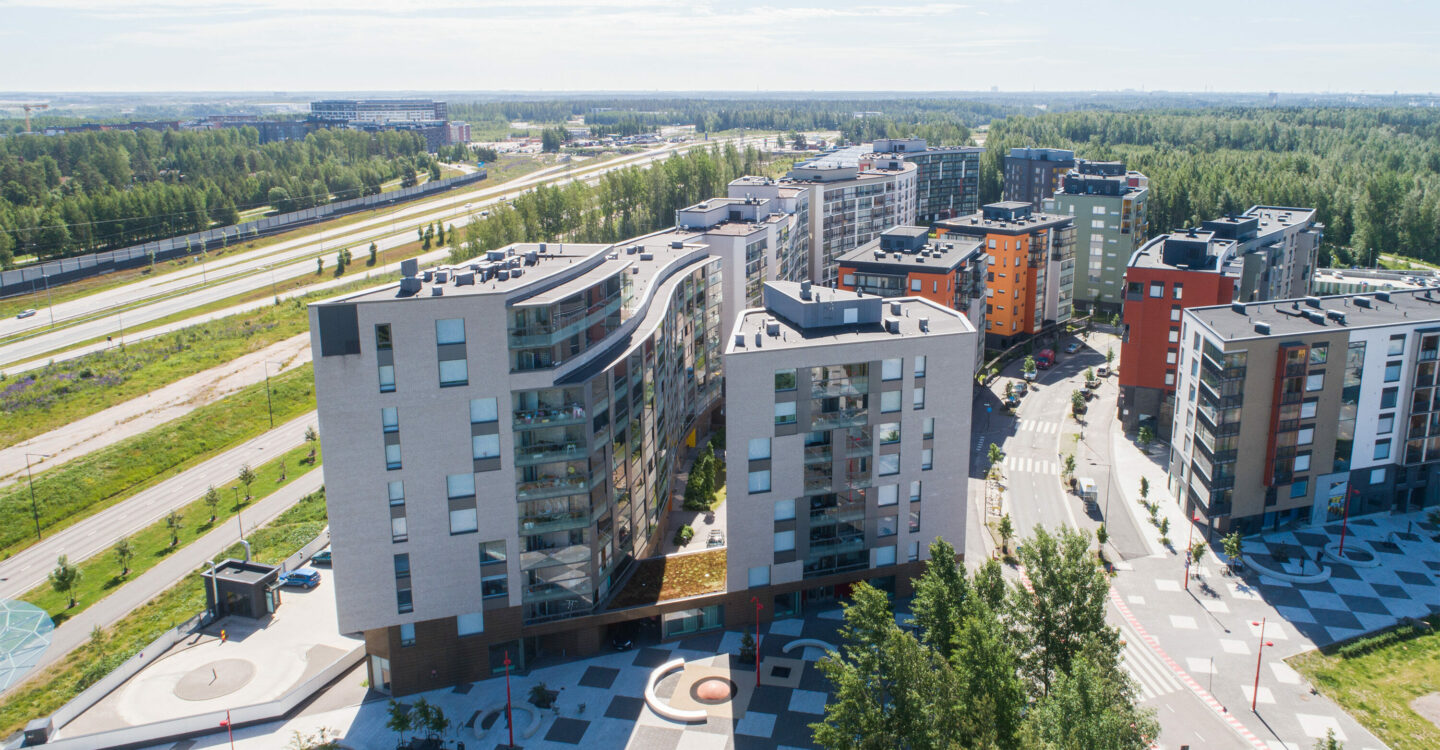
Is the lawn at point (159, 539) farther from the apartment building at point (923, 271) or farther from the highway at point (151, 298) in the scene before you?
the apartment building at point (923, 271)

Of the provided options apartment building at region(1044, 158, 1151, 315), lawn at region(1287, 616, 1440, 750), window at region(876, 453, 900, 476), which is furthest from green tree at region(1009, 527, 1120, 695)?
apartment building at region(1044, 158, 1151, 315)

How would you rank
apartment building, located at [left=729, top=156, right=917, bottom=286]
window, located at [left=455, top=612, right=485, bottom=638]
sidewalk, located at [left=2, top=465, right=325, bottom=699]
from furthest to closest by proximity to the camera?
apartment building, located at [left=729, top=156, right=917, bottom=286]
sidewalk, located at [left=2, top=465, right=325, bottom=699]
window, located at [left=455, top=612, right=485, bottom=638]

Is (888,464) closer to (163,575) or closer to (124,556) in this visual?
(163,575)

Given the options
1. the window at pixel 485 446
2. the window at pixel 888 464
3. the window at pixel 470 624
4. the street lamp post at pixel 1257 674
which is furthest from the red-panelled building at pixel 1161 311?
the window at pixel 470 624

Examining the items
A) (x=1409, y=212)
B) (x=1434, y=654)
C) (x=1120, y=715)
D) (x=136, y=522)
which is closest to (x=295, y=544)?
(x=136, y=522)

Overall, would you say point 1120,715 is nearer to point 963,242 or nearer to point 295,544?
point 295,544

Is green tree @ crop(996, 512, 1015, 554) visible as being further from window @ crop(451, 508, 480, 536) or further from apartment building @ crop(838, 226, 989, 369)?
window @ crop(451, 508, 480, 536)
